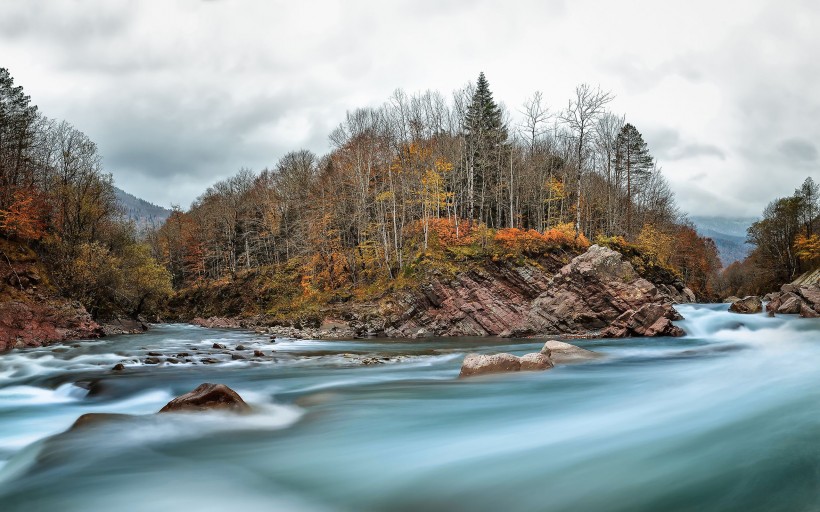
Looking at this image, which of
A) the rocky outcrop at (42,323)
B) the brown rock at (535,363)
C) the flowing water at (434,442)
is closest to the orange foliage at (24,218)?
the rocky outcrop at (42,323)

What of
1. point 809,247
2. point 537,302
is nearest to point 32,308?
point 537,302

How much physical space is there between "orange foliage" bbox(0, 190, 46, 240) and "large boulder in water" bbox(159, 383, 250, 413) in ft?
86.1

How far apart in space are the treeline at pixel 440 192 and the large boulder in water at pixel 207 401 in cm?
2560

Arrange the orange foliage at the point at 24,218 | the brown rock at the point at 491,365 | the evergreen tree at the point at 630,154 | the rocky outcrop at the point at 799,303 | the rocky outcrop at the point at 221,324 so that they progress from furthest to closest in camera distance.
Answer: the evergreen tree at the point at 630,154, the rocky outcrop at the point at 221,324, the rocky outcrop at the point at 799,303, the orange foliage at the point at 24,218, the brown rock at the point at 491,365

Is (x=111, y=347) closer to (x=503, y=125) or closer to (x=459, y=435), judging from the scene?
(x=459, y=435)

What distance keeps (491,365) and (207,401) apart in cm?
748

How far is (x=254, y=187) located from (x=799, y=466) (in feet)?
255

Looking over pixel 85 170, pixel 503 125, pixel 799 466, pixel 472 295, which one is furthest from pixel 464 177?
pixel 799 466

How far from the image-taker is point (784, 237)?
203 feet

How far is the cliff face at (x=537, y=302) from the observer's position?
90.0 feet

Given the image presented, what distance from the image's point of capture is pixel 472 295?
30.3 metres

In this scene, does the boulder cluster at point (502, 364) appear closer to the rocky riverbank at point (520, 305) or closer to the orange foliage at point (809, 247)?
the rocky riverbank at point (520, 305)

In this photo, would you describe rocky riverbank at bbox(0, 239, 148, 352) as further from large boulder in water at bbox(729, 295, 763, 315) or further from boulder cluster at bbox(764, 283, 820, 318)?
boulder cluster at bbox(764, 283, 820, 318)

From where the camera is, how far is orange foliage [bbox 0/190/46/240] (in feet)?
90.6
